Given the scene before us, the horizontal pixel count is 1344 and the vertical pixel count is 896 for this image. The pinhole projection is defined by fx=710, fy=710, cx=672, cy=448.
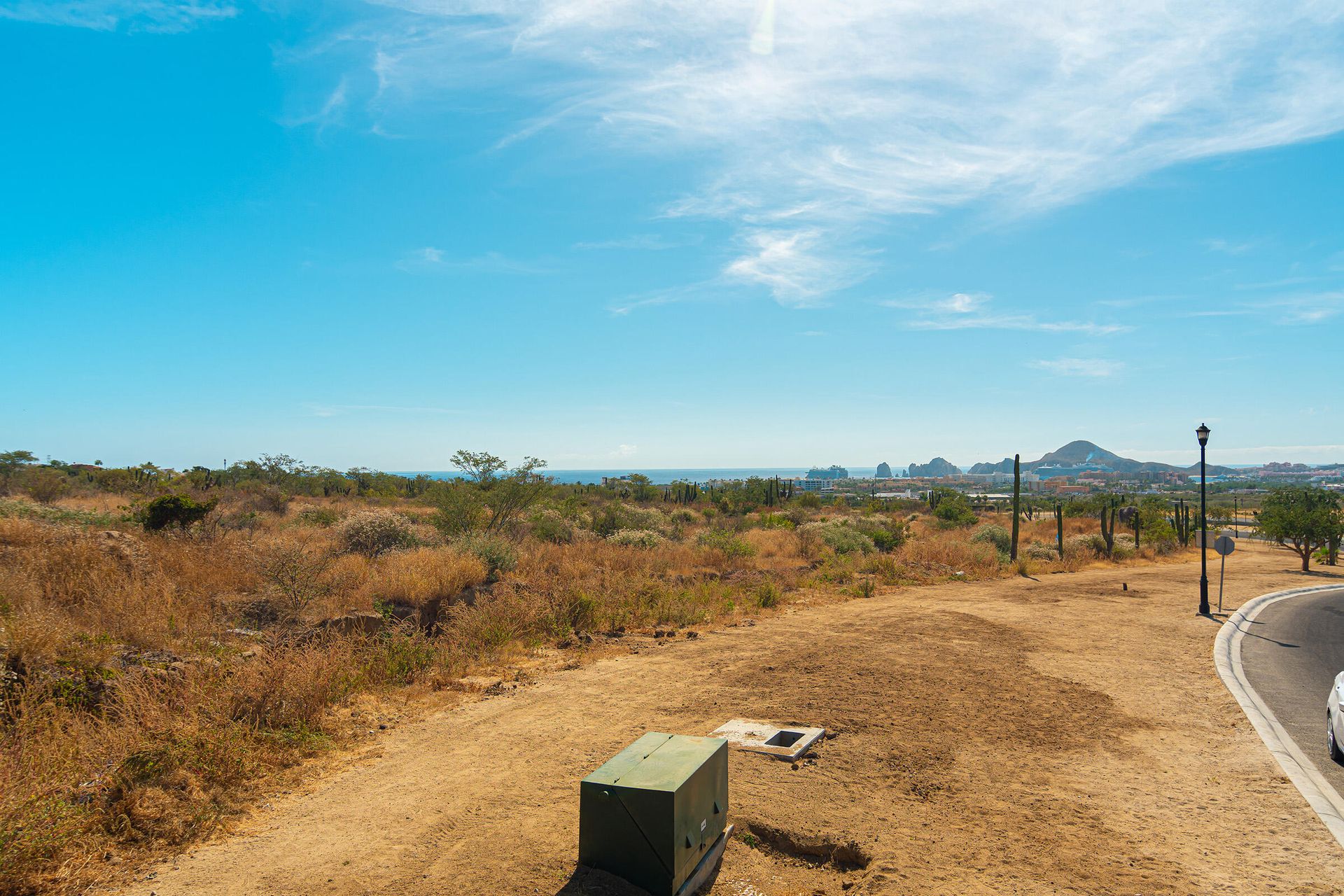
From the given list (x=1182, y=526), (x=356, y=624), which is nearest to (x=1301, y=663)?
(x=356, y=624)

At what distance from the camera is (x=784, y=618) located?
1639 cm

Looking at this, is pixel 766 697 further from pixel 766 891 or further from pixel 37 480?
pixel 37 480

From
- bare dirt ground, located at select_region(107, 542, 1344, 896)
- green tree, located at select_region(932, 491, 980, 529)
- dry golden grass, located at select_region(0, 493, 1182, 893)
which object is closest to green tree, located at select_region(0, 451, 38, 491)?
dry golden grass, located at select_region(0, 493, 1182, 893)

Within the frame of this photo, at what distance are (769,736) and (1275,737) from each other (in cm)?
620

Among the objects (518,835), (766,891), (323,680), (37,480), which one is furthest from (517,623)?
(37,480)

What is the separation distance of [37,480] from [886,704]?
128ft

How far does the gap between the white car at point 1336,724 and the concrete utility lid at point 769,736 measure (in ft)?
18.2

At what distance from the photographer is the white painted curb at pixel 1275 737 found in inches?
255

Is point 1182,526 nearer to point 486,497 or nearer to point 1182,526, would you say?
point 1182,526

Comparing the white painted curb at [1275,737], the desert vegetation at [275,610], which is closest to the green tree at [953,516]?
the desert vegetation at [275,610]

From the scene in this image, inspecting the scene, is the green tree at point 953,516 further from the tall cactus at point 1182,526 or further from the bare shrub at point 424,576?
the bare shrub at point 424,576

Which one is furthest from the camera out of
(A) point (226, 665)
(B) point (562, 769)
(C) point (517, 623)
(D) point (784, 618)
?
(D) point (784, 618)

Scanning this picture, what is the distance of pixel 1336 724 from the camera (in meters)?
7.88

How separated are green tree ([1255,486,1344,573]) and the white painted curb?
2056cm
